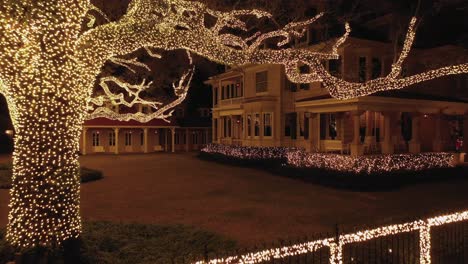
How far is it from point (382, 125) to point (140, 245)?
61.0ft

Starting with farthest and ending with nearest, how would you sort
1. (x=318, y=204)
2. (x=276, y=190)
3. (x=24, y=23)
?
(x=276, y=190)
(x=318, y=204)
(x=24, y=23)

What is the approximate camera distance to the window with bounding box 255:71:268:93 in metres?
26.7

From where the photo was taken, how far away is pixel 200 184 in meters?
17.0

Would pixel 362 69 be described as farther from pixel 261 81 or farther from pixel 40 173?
pixel 40 173

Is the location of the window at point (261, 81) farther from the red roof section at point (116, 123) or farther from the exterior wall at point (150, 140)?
the exterior wall at point (150, 140)

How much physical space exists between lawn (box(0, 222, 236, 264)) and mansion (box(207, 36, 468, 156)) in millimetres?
12241

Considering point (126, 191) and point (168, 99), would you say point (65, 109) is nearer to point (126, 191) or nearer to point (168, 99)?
point (126, 191)

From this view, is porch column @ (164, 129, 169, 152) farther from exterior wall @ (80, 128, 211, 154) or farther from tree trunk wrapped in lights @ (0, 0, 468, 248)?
tree trunk wrapped in lights @ (0, 0, 468, 248)

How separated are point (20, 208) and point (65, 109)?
5.33 feet

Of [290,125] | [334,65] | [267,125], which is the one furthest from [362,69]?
[267,125]

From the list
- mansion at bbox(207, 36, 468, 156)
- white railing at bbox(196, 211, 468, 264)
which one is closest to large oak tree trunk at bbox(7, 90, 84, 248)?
white railing at bbox(196, 211, 468, 264)

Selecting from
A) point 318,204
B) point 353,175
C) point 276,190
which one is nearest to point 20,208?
point 318,204

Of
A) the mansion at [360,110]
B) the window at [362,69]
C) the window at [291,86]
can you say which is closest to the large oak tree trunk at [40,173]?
the mansion at [360,110]

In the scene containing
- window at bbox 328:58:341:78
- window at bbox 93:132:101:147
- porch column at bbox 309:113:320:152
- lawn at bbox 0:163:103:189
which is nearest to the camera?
lawn at bbox 0:163:103:189
